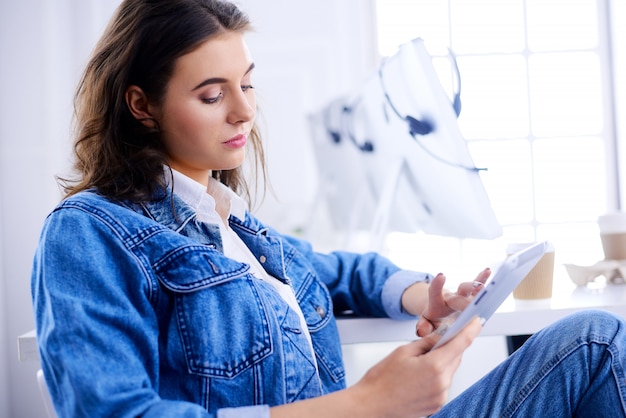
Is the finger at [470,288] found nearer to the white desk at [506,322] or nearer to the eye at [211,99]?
the white desk at [506,322]

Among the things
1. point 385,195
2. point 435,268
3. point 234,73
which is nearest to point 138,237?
point 234,73

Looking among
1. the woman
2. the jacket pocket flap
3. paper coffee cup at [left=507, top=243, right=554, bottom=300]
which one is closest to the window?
paper coffee cup at [left=507, top=243, right=554, bottom=300]

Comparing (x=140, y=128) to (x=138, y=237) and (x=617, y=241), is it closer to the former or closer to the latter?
(x=138, y=237)

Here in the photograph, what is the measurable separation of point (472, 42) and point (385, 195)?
163 centimetres

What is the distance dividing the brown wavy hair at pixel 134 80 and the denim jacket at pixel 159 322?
0.20ft

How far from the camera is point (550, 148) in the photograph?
3127 mm

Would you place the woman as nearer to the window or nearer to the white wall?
the white wall

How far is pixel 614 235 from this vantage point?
151cm

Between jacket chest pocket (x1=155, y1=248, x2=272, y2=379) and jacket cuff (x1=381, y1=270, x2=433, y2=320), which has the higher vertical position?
jacket chest pocket (x1=155, y1=248, x2=272, y2=379)

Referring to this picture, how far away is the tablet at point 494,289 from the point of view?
792 mm

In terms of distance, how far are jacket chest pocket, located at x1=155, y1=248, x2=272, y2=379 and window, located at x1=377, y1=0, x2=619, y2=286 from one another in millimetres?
2224

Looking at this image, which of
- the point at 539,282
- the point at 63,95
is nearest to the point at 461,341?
the point at 539,282

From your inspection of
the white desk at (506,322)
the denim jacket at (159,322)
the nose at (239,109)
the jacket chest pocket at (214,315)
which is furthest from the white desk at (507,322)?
the nose at (239,109)

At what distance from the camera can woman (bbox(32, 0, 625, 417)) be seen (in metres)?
0.80
